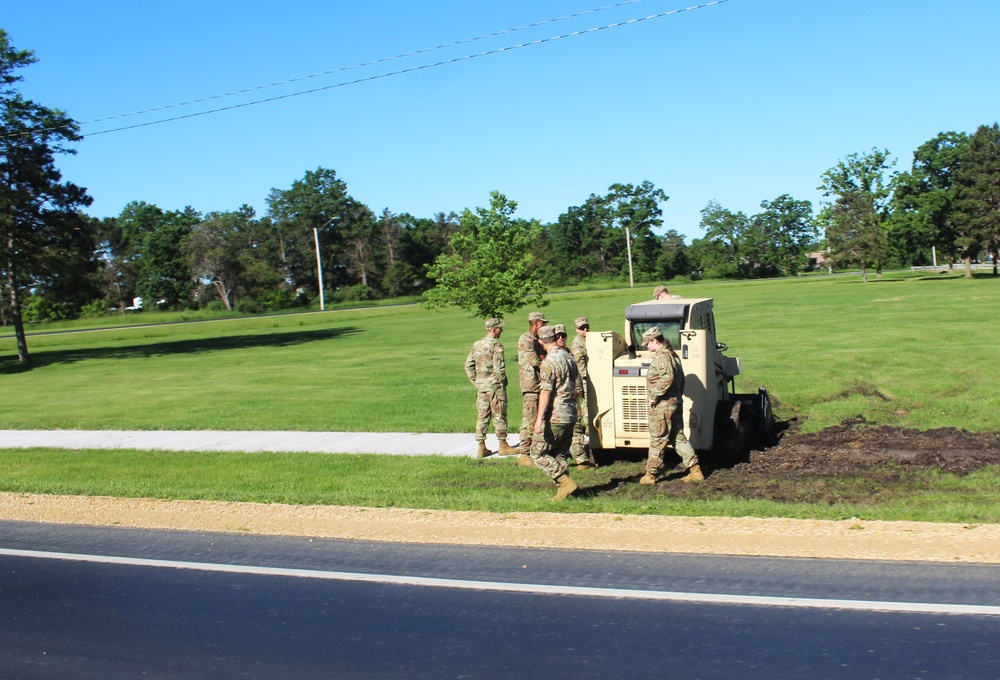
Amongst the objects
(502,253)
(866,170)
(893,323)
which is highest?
(866,170)

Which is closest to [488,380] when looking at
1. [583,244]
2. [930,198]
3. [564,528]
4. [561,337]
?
[561,337]

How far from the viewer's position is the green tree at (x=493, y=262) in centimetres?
2611

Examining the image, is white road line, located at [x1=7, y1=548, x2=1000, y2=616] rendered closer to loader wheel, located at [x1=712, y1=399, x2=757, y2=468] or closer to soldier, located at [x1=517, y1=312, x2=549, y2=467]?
soldier, located at [x1=517, y1=312, x2=549, y2=467]

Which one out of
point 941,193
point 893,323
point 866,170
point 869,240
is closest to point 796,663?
point 893,323

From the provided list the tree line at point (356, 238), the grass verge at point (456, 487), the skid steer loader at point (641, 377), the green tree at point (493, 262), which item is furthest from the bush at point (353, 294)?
the skid steer loader at point (641, 377)

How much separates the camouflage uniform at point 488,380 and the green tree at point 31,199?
29.9m

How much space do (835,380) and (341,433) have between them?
1053 centimetres

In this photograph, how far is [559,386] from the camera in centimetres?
951

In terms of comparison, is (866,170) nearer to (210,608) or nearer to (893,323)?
(893,323)

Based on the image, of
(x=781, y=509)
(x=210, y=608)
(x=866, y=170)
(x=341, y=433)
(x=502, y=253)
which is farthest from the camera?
(x=866, y=170)

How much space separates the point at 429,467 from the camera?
12.7 m

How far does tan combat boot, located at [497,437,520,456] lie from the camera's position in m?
13.3

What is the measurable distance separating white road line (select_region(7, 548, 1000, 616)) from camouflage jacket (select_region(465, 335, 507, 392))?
5.77 metres

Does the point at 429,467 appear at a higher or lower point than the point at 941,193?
lower
